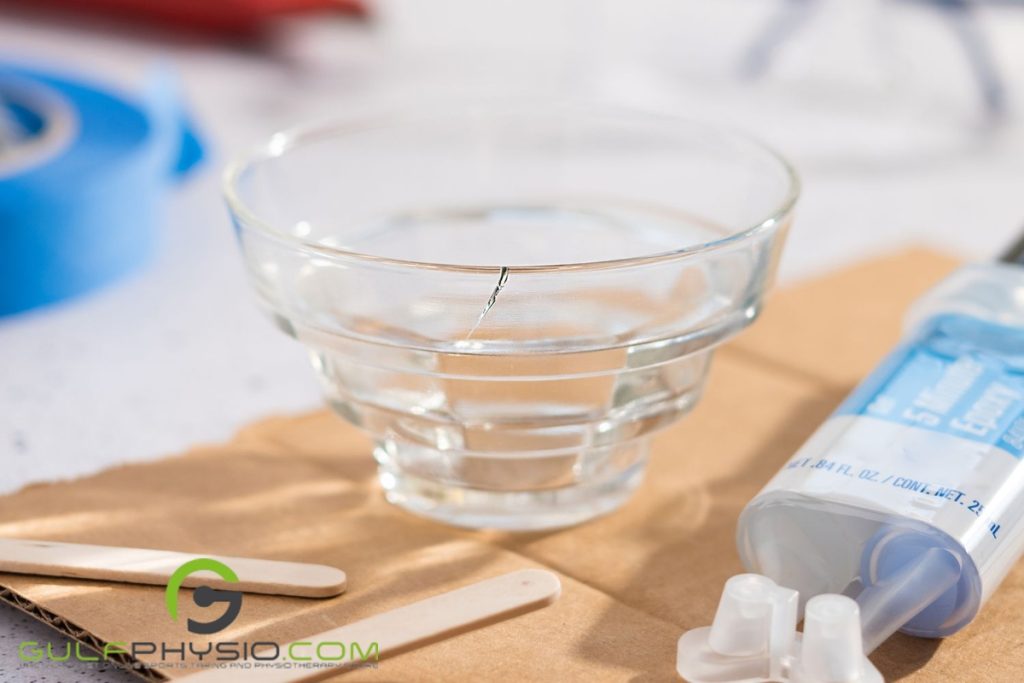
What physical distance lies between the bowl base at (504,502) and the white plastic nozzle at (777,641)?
0.10 m

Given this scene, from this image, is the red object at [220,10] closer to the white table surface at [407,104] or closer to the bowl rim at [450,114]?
the white table surface at [407,104]

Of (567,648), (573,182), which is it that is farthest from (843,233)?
(567,648)

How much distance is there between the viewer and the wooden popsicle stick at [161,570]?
40 centimetres

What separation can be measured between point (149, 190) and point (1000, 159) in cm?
64

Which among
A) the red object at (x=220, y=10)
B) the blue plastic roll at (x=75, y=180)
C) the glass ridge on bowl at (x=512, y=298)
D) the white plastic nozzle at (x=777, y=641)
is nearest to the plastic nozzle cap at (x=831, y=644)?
the white plastic nozzle at (x=777, y=641)

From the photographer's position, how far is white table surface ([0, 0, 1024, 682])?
58cm

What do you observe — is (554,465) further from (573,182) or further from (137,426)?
(573,182)

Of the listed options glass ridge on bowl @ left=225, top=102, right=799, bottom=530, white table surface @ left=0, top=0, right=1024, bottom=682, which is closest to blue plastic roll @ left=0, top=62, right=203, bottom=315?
white table surface @ left=0, top=0, right=1024, bottom=682

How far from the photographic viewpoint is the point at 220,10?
1.26m

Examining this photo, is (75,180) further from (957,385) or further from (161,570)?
(957,385)

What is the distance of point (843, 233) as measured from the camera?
83 centimetres

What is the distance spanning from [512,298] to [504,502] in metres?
0.09

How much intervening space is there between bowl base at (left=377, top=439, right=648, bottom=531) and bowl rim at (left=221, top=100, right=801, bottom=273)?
76 millimetres

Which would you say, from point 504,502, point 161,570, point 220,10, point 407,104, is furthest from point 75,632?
point 220,10
